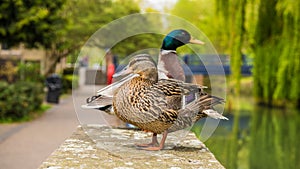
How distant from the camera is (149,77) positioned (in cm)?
469

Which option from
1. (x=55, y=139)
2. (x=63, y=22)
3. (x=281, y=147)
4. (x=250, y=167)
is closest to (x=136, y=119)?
(x=55, y=139)

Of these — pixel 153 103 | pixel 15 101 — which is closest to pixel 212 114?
pixel 153 103

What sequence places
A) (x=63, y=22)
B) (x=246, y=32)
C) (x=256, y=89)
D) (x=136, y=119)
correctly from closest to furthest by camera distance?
(x=136, y=119)
(x=246, y=32)
(x=256, y=89)
(x=63, y=22)

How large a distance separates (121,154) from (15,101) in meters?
9.79

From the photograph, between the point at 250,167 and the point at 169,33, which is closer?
the point at 169,33

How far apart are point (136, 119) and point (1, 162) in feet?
13.7

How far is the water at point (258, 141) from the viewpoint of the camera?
39.5 feet

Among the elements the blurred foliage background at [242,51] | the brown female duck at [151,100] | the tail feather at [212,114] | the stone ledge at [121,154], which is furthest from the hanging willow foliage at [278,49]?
the brown female duck at [151,100]

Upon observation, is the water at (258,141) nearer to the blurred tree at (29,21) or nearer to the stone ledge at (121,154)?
the stone ledge at (121,154)

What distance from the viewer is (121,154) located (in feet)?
15.8

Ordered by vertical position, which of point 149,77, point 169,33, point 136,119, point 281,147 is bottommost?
point 281,147

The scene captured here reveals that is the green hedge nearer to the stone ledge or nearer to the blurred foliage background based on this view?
the blurred foliage background

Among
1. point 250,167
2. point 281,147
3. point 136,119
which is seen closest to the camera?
point 136,119

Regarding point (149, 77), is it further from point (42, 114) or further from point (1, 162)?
point (42, 114)
